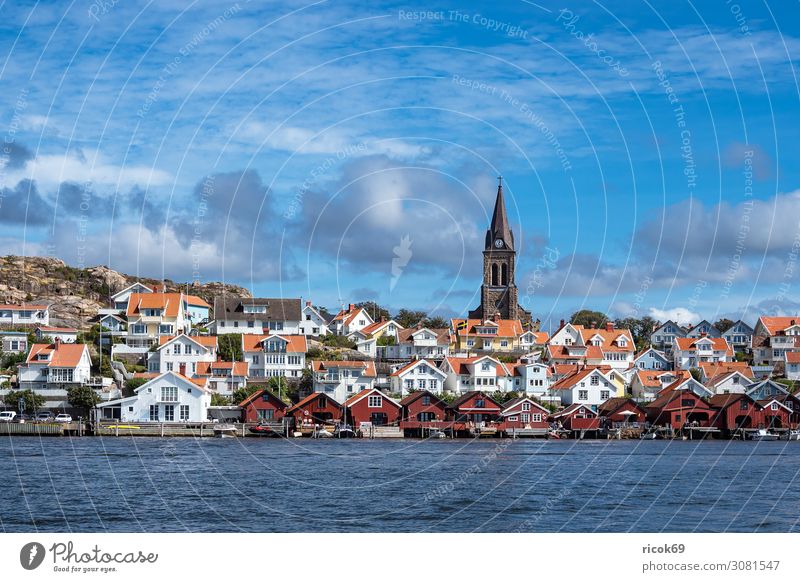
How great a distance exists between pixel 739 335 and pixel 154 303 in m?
76.1

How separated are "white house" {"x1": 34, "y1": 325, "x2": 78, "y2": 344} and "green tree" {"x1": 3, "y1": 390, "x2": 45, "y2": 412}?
605 inches

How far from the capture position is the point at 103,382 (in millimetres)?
91812

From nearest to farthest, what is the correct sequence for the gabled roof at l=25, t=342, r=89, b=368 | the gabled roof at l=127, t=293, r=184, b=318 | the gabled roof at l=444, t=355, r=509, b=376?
the gabled roof at l=25, t=342, r=89, b=368, the gabled roof at l=444, t=355, r=509, b=376, the gabled roof at l=127, t=293, r=184, b=318

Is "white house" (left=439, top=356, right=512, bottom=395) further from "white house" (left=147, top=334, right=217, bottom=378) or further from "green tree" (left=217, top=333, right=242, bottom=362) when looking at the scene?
"white house" (left=147, top=334, right=217, bottom=378)

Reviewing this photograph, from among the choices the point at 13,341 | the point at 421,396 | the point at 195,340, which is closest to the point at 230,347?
the point at 195,340

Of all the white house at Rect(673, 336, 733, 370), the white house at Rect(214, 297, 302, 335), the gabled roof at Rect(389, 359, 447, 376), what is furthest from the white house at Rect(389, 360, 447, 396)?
the white house at Rect(673, 336, 733, 370)

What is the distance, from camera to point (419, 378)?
10050cm

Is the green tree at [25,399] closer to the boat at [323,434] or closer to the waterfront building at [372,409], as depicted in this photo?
the boat at [323,434]

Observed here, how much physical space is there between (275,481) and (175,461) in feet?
37.8

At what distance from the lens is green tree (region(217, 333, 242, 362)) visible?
10344cm

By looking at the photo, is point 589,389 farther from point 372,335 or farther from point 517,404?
point 372,335

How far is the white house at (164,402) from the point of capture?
283 ft
